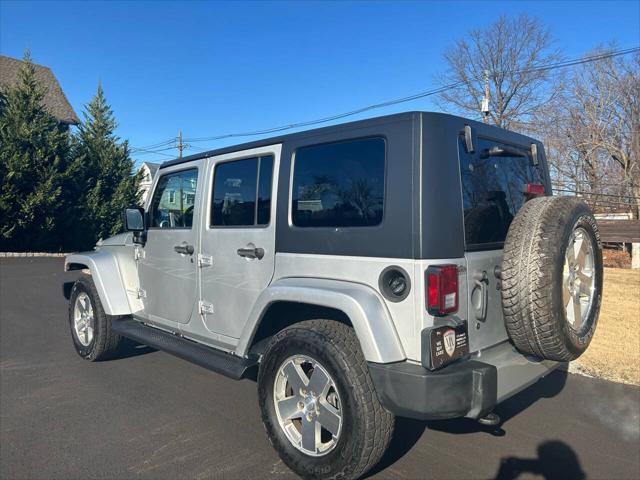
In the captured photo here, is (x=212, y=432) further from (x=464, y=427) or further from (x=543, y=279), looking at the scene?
(x=543, y=279)

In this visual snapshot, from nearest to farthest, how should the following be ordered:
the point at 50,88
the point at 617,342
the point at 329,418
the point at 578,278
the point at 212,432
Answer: the point at 329,418 < the point at 578,278 < the point at 212,432 < the point at 617,342 < the point at 50,88

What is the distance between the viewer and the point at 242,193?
3699mm

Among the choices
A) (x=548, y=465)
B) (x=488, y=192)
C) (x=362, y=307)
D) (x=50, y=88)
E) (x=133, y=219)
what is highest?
(x=50, y=88)

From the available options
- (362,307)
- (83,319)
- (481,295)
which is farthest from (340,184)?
(83,319)

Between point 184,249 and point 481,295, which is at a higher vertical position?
point 184,249

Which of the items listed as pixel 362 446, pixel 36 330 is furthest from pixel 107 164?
pixel 362 446

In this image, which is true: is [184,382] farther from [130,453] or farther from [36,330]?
[36,330]

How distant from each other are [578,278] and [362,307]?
155cm

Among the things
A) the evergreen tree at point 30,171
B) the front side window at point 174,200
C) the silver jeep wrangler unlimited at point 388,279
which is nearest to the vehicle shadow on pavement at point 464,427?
the silver jeep wrangler unlimited at point 388,279

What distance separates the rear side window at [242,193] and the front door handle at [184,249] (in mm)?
324

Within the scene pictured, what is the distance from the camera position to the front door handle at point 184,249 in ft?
13.3

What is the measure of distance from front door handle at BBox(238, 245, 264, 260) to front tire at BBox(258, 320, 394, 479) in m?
0.65

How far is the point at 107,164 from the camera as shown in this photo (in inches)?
762

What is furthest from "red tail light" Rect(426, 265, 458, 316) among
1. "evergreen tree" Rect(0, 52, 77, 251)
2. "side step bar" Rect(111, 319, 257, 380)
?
"evergreen tree" Rect(0, 52, 77, 251)
